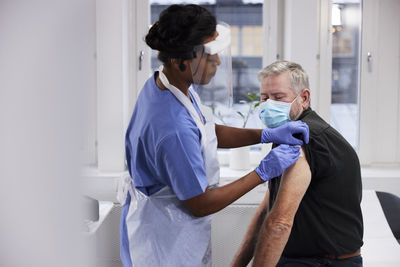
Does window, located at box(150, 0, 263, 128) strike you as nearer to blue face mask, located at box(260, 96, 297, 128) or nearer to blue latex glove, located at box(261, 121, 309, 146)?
blue face mask, located at box(260, 96, 297, 128)

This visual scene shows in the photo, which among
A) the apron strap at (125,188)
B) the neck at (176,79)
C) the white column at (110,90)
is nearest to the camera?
the neck at (176,79)

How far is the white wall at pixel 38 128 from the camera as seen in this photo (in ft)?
0.95

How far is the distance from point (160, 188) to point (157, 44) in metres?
0.40

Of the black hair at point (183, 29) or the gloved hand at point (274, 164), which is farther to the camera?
the gloved hand at point (274, 164)

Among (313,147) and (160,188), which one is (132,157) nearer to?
(160,188)

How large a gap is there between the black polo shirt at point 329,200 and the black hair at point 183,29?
45cm

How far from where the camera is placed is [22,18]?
298 mm

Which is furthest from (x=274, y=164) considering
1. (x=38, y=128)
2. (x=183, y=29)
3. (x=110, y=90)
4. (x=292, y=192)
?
(x=110, y=90)

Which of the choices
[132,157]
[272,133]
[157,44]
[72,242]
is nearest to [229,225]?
[272,133]

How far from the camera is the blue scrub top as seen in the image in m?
1.06

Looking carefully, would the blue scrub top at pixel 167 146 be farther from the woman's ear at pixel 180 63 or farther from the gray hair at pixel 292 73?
the gray hair at pixel 292 73

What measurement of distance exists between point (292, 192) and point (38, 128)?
1.01 meters

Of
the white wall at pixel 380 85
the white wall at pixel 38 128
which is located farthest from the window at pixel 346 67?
the white wall at pixel 38 128

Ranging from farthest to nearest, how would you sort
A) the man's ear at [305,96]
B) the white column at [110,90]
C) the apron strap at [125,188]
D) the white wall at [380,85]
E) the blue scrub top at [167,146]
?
the white wall at [380,85], the white column at [110,90], the man's ear at [305,96], the apron strap at [125,188], the blue scrub top at [167,146]
